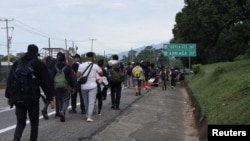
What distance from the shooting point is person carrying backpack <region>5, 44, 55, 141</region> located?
24.0 ft

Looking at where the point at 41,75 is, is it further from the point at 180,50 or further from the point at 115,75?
the point at 180,50

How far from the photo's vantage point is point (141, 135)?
10117 millimetres

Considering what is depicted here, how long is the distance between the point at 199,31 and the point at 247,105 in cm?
3490

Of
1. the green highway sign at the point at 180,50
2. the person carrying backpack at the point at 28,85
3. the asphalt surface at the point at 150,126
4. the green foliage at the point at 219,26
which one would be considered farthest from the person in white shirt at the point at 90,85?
the green highway sign at the point at 180,50

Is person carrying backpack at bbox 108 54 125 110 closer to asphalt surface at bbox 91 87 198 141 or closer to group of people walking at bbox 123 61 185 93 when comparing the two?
asphalt surface at bbox 91 87 198 141

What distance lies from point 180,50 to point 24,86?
36734 millimetres

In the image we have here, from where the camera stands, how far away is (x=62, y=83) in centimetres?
1138

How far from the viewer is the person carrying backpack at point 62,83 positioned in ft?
37.4

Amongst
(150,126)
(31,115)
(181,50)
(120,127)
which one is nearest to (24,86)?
(31,115)

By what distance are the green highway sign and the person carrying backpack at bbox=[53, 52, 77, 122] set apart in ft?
102

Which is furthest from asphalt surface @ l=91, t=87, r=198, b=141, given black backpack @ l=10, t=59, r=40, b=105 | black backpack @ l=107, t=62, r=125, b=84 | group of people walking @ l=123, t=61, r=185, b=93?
group of people walking @ l=123, t=61, r=185, b=93

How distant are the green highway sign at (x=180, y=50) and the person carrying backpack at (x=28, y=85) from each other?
34.9 m

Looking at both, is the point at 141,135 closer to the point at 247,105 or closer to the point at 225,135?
the point at 247,105

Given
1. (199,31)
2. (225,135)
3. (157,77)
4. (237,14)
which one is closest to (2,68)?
(157,77)
